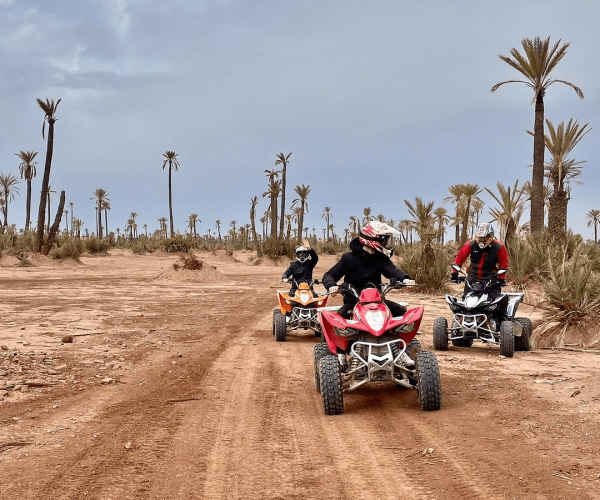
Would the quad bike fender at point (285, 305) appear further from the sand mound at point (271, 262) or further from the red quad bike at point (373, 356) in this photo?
the sand mound at point (271, 262)

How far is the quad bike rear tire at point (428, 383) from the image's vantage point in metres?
5.14

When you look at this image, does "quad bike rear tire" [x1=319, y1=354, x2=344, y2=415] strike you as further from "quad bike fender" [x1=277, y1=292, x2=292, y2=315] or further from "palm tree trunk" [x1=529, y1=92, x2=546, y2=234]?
"palm tree trunk" [x1=529, y1=92, x2=546, y2=234]

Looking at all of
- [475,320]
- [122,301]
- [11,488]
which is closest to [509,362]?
[475,320]

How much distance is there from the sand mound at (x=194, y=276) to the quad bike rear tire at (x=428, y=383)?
19288 millimetres

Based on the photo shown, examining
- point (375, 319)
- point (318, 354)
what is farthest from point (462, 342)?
point (375, 319)

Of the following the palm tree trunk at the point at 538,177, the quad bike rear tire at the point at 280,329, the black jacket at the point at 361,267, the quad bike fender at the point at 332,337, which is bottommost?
the quad bike rear tire at the point at 280,329

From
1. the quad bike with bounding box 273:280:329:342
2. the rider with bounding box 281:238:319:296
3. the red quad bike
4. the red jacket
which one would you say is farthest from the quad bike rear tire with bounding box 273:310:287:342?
the red quad bike

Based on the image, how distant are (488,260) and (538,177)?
13.6 metres

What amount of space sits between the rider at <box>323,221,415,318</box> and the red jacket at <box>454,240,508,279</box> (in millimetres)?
3420

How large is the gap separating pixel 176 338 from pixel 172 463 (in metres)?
6.06

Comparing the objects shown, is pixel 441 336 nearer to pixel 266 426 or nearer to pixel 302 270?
pixel 302 270

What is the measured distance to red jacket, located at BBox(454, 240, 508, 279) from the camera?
8961 millimetres

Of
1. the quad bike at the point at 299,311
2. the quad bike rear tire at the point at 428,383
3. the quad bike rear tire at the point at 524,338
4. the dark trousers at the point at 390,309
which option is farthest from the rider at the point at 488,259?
the quad bike rear tire at the point at 428,383

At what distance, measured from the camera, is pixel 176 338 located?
991 cm
